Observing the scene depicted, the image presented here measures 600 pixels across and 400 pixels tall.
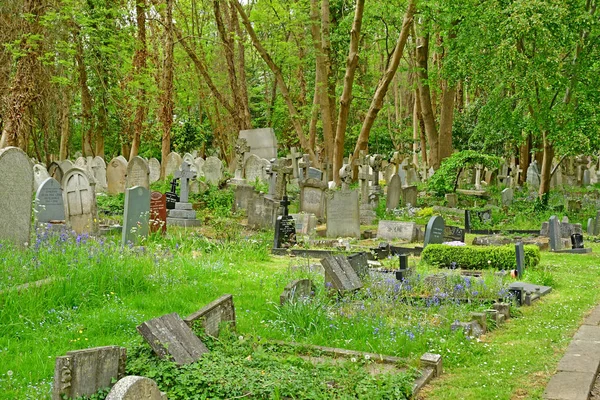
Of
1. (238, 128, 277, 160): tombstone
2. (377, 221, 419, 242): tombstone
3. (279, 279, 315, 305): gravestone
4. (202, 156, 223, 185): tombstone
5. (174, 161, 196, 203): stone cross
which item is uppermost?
(238, 128, 277, 160): tombstone

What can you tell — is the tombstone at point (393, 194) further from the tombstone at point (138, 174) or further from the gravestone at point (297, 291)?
the gravestone at point (297, 291)

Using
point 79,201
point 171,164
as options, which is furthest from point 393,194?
point 171,164

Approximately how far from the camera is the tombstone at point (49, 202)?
42.9 feet

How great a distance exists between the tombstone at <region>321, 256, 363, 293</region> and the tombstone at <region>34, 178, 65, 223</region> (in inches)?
246

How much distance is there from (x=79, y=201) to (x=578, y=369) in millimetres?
10115

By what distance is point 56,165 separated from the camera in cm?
2109

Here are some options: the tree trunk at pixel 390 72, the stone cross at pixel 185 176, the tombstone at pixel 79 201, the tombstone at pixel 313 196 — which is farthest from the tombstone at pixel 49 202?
the tree trunk at pixel 390 72

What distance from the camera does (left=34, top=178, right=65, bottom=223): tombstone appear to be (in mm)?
13062

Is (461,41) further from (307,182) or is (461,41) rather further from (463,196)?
(307,182)

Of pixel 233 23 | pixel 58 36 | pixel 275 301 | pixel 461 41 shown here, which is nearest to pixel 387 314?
pixel 275 301

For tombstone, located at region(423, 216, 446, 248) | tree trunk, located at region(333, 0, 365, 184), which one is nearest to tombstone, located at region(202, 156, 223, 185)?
tree trunk, located at region(333, 0, 365, 184)

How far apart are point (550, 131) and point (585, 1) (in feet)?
12.0

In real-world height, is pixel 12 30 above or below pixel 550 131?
above

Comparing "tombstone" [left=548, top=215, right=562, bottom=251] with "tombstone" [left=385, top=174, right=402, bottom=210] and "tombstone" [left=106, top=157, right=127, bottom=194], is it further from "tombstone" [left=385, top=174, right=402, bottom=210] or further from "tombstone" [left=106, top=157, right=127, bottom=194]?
"tombstone" [left=106, top=157, right=127, bottom=194]
